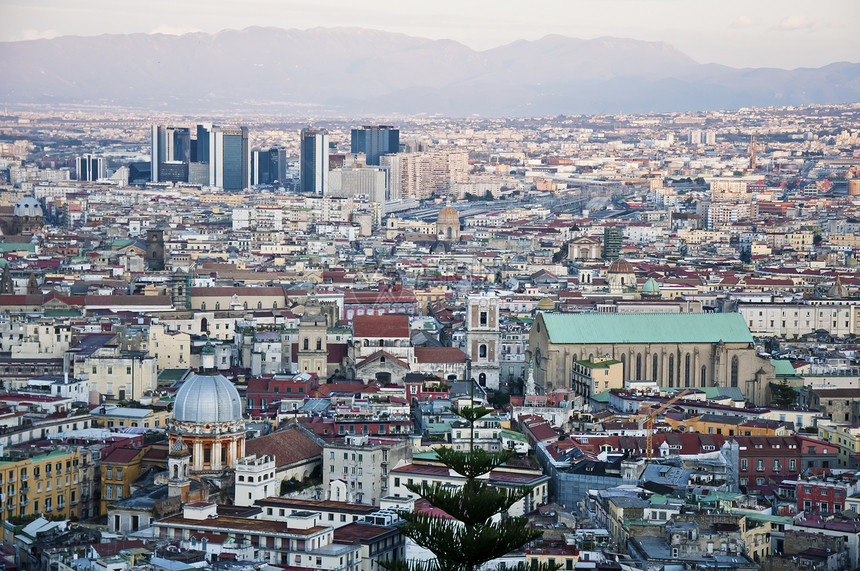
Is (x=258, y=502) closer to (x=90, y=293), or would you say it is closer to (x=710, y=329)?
(x=710, y=329)

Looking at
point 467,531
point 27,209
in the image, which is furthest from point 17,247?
point 467,531

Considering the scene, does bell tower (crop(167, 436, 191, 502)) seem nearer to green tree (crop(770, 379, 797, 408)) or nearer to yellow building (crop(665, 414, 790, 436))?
yellow building (crop(665, 414, 790, 436))

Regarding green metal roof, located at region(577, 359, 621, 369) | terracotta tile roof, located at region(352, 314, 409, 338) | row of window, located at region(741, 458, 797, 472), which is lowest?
row of window, located at region(741, 458, 797, 472)

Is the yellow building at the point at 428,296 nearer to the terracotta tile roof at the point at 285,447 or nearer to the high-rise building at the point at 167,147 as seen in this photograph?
the terracotta tile roof at the point at 285,447

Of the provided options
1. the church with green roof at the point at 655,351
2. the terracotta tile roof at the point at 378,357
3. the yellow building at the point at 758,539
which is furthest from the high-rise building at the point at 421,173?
the yellow building at the point at 758,539

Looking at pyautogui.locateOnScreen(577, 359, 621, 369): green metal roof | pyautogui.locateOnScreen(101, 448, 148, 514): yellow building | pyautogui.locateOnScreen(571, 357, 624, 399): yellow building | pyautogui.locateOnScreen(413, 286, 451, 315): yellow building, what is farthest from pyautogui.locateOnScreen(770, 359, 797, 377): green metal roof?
pyautogui.locateOnScreen(101, 448, 148, 514): yellow building

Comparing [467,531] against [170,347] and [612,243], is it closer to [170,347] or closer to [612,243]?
[170,347]
